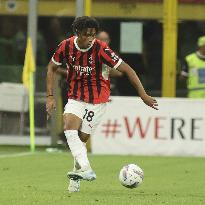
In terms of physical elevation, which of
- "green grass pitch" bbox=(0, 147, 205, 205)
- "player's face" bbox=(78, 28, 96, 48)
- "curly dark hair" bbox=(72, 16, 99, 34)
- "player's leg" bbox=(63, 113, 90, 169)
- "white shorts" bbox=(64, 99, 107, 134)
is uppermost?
"curly dark hair" bbox=(72, 16, 99, 34)

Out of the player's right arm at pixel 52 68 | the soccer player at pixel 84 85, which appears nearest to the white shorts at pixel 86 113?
the soccer player at pixel 84 85

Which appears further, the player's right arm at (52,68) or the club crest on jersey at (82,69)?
the player's right arm at (52,68)

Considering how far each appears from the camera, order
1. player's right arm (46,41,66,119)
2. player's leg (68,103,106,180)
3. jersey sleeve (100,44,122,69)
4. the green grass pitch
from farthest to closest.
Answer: player's right arm (46,41,66,119)
player's leg (68,103,106,180)
jersey sleeve (100,44,122,69)
the green grass pitch

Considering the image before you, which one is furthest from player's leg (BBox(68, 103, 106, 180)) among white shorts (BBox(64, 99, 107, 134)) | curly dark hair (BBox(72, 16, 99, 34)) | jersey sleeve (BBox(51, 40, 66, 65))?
curly dark hair (BBox(72, 16, 99, 34))

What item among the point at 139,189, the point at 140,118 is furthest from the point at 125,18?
the point at 139,189

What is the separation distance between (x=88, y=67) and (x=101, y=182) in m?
1.98

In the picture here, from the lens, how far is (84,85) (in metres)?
11.1

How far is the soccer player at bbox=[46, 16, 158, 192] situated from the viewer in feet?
35.6

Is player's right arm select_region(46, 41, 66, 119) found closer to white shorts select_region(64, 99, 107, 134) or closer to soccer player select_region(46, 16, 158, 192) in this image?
soccer player select_region(46, 16, 158, 192)

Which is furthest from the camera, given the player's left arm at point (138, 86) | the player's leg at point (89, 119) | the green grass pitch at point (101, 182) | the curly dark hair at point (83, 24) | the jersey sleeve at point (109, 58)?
the player's leg at point (89, 119)

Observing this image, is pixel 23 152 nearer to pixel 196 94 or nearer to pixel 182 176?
pixel 196 94

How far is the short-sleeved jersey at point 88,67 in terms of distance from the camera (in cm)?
1099

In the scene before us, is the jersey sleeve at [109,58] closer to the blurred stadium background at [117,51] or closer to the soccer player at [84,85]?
the soccer player at [84,85]

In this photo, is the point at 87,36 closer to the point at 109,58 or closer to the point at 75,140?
the point at 109,58
